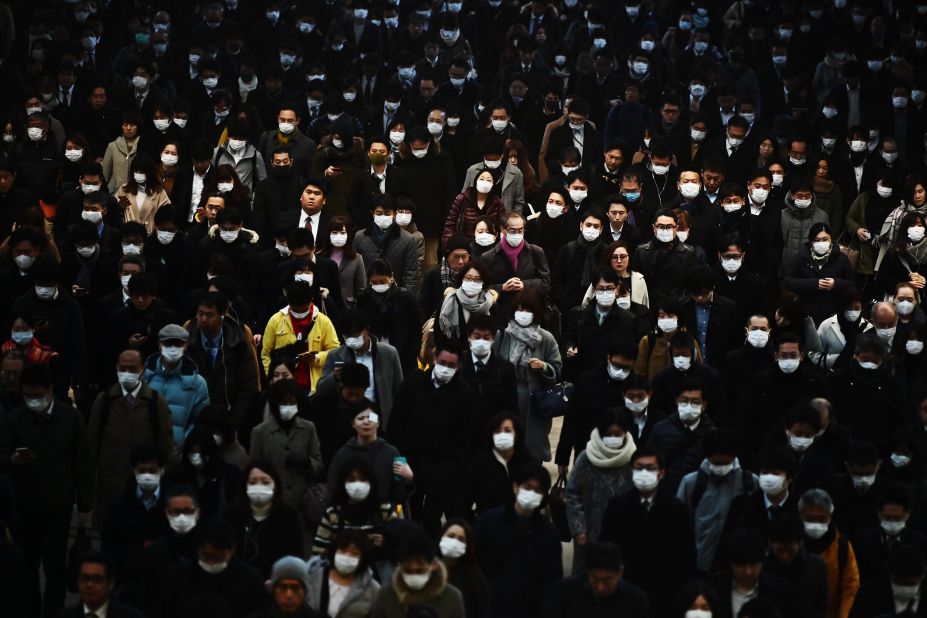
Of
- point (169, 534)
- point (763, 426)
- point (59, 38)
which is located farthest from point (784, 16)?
point (169, 534)

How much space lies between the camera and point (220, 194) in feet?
61.8

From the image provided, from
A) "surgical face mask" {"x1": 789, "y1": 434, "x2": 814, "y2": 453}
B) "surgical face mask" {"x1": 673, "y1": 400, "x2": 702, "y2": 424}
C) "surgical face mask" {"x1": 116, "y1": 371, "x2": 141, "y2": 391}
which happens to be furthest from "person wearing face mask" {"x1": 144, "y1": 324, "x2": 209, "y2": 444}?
"surgical face mask" {"x1": 789, "y1": 434, "x2": 814, "y2": 453}

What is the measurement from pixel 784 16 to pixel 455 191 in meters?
7.98

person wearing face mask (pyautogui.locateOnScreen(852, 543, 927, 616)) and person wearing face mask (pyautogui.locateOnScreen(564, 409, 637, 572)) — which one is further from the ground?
person wearing face mask (pyautogui.locateOnScreen(564, 409, 637, 572))

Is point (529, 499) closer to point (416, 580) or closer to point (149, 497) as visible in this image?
point (416, 580)

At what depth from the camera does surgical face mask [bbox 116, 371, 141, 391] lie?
567 inches

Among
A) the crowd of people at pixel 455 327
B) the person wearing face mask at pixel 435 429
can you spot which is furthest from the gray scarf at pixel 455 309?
the person wearing face mask at pixel 435 429

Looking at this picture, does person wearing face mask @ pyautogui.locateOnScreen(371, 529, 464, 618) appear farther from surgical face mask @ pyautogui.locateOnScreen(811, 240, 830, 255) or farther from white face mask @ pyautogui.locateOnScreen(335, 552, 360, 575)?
surgical face mask @ pyautogui.locateOnScreen(811, 240, 830, 255)

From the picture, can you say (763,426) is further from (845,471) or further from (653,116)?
(653,116)

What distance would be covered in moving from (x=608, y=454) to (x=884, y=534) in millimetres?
1958

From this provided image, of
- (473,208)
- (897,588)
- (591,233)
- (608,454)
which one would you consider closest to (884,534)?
(897,588)

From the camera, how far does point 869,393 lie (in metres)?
15.3

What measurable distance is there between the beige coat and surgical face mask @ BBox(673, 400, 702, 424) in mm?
6729

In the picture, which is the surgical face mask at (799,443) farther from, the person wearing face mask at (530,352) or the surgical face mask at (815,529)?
the person wearing face mask at (530,352)
